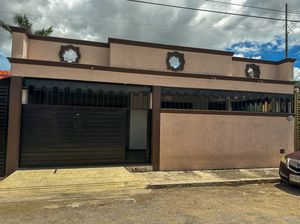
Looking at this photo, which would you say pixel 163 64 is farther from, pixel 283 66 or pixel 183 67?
pixel 283 66

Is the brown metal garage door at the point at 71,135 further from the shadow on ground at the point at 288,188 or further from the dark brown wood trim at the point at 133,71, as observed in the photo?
the shadow on ground at the point at 288,188

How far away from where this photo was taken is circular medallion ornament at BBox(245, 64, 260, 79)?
10.6 meters

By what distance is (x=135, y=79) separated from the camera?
8.40 m

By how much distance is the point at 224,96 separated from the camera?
30.9 feet

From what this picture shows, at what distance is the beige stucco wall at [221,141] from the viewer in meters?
8.70

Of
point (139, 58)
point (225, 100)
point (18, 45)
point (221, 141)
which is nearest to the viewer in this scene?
point (18, 45)

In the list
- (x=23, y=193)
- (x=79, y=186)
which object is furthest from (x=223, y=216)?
(x=23, y=193)

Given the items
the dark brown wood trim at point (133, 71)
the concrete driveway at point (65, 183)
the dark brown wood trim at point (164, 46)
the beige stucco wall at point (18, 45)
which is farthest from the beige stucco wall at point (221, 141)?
the beige stucco wall at point (18, 45)

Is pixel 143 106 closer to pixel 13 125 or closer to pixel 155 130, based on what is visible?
pixel 155 130

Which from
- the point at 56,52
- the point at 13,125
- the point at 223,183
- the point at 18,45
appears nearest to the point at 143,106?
the point at 56,52

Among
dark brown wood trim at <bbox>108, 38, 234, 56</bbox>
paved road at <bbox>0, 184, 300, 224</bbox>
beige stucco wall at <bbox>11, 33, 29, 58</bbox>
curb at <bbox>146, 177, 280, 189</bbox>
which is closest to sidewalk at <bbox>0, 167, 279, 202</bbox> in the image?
curb at <bbox>146, 177, 280, 189</bbox>

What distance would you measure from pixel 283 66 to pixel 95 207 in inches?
375

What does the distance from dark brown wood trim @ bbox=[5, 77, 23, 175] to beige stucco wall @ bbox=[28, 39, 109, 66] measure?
1295mm

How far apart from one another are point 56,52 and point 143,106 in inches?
142
